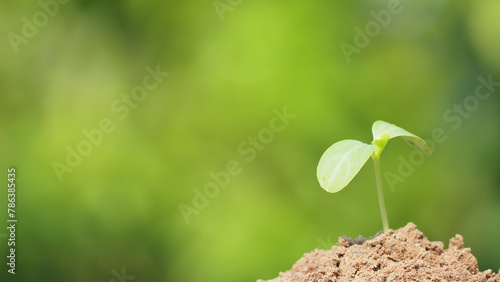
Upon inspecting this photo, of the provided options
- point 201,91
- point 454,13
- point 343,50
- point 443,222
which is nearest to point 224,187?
point 201,91

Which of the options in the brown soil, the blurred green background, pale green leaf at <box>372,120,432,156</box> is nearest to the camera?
the brown soil

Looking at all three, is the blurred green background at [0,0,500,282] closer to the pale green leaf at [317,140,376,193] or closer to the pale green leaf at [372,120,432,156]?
the pale green leaf at [372,120,432,156]

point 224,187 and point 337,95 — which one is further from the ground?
point 337,95

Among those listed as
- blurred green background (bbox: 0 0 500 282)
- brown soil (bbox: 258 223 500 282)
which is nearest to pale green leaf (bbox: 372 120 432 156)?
brown soil (bbox: 258 223 500 282)

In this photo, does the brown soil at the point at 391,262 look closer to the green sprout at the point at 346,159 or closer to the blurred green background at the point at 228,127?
the green sprout at the point at 346,159

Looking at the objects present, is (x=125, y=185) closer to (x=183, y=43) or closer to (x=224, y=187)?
(x=224, y=187)

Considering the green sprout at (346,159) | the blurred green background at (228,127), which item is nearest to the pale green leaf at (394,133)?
the green sprout at (346,159)
